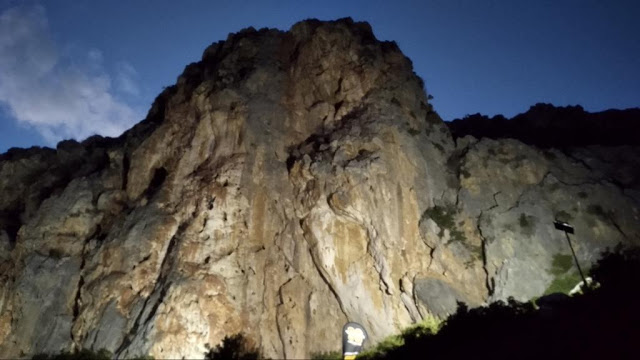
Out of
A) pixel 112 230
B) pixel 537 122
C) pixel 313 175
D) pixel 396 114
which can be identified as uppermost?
pixel 537 122

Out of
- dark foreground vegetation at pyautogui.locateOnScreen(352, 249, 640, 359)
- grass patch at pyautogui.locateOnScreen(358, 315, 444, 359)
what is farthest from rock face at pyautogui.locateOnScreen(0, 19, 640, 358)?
dark foreground vegetation at pyautogui.locateOnScreen(352, 249, 640, 359)

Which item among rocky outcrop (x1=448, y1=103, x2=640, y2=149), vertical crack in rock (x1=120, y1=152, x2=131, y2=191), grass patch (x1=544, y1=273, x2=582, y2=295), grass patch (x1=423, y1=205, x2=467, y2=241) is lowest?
grass patch (x1=544, y1=273, x2=582, y2=295)

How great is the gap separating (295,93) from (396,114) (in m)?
9.54

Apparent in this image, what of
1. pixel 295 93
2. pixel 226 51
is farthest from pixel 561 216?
pixel 226 51

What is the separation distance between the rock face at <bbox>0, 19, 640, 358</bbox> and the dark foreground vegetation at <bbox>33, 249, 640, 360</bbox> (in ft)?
7.40

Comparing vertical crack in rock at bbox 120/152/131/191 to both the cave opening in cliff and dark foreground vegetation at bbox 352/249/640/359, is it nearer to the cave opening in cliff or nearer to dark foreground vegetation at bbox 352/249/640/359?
the cave opening in cliff

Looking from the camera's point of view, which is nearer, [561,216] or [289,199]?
[561,216]

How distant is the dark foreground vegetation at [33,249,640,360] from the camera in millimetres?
10781

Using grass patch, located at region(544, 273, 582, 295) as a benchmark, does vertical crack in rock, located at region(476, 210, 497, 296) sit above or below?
above

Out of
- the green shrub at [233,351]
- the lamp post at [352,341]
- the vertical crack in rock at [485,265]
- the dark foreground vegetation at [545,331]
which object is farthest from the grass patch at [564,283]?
the green shrub at [233,351]

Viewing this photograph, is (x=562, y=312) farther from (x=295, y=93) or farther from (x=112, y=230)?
(x=112, y=230)

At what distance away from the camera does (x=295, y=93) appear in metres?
32.6

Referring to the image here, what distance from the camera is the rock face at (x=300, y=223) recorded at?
70.9ft

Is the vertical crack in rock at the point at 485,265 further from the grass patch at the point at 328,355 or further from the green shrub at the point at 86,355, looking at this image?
the green shrub at the point at 86,355
